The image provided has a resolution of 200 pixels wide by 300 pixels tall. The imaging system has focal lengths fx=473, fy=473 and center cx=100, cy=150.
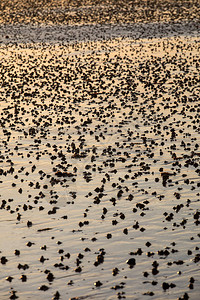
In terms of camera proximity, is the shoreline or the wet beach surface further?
the shoreline

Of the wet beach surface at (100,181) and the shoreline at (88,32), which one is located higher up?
the shoreline at (88,32)

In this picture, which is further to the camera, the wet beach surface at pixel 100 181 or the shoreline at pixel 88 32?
the shoreline at pixel 88 32

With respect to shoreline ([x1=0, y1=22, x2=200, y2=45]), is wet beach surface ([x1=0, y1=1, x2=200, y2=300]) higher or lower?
lower

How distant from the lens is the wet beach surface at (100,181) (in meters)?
9.33

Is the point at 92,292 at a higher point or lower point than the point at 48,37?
lower

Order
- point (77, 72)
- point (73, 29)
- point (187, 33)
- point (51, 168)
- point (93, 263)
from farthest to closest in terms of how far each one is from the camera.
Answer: point (73, 29), point (187, 33), point (77, 72), point (51, 168), point (93, 263)

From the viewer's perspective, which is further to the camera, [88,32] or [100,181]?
[88,32]

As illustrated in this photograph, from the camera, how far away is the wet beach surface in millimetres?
9328

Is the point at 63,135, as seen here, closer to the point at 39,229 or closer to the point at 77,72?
the point at 39,229

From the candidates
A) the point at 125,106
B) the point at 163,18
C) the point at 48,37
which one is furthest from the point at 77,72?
the point at 163,18

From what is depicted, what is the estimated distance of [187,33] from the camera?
45375 millimetres

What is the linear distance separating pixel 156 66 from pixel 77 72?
5.37 metres

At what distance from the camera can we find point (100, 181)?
14312 millimetres

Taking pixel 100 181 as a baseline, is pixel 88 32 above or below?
above
